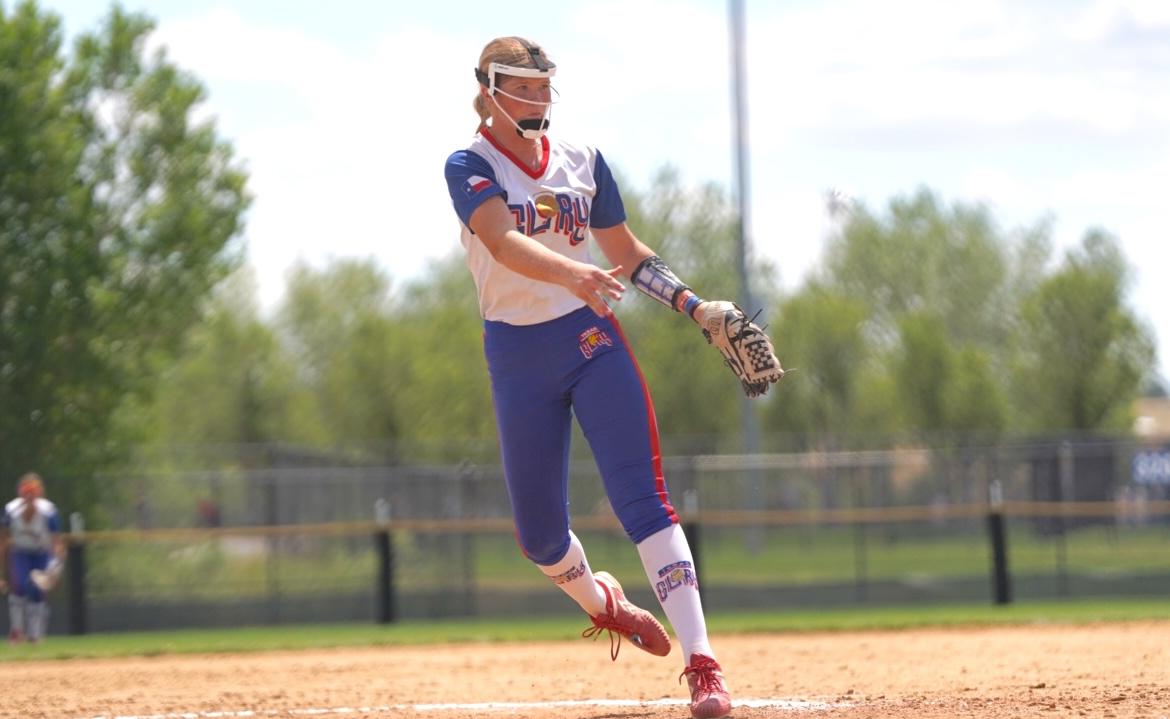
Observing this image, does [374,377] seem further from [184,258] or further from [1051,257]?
[1051,257]

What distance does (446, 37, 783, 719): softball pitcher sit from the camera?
4953 millimetres

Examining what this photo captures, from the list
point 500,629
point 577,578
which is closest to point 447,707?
point 577,578

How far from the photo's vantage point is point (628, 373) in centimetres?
519

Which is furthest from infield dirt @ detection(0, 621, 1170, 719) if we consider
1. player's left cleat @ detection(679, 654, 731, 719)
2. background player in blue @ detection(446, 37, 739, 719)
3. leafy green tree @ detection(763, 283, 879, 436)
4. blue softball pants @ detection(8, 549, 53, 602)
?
leafy green tree @ detection(763, 283, 879, 436)

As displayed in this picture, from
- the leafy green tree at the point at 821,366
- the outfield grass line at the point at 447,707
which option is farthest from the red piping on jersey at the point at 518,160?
the leafy green tree at the point at 821,366

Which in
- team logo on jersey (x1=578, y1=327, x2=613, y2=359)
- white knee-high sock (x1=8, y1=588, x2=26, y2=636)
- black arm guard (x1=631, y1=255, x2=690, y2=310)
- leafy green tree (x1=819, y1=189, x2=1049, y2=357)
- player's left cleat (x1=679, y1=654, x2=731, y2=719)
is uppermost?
leafy green tree (x1=819, y1=189, x2=1049, y2=357)

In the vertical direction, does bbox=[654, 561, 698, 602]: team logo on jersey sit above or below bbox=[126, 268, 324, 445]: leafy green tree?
below

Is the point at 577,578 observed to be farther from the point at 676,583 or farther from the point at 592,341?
the point at 592,341

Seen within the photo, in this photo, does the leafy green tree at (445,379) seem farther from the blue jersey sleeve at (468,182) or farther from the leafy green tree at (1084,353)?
the blue jersey sleeve at (468,182)

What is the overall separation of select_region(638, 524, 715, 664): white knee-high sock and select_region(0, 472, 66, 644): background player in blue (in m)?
11.0

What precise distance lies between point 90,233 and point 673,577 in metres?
17.1

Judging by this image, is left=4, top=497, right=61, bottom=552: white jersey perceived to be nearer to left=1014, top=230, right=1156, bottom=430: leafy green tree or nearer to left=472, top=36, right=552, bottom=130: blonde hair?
left=472, top=36, right=552, bottom=130: blonde hair

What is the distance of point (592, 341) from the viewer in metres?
5.20

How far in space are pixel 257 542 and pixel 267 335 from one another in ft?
71.7
